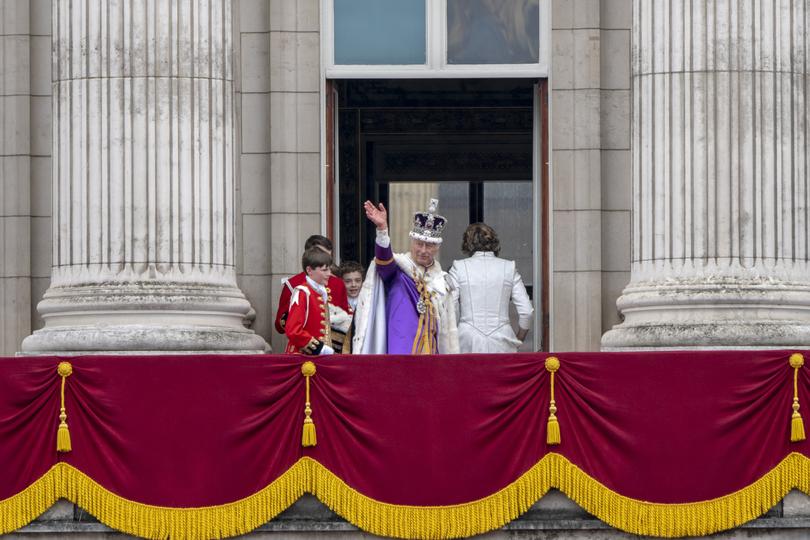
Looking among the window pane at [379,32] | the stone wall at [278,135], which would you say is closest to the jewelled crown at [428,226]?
the stone wall at [278,135]

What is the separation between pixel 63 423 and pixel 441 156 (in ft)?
42.0

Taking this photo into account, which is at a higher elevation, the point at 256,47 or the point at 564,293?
the point at 256,47

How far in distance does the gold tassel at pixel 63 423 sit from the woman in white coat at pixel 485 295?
3.85 metres

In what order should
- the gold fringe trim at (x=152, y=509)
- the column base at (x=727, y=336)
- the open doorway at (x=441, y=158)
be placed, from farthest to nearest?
Answer: the open doorway at (x=441, y=158) → the column base at (x=727, y=336) → the gold fringe trim at (x=152, y=509)

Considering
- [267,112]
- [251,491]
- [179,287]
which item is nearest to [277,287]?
[267,112]

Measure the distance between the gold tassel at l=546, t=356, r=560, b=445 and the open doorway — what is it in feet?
21.7

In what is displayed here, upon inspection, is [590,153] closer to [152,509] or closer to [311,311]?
[311,311]

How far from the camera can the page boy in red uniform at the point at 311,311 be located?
54.4 ft

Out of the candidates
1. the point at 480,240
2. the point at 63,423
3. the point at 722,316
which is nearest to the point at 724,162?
the point at 722,316

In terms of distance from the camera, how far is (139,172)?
17375 millimetres

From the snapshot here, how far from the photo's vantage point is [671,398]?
52.7 feet

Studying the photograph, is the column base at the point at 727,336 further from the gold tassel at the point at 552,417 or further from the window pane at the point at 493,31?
the window pane at the point at 493,31

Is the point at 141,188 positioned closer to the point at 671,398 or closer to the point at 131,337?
the point at 131,337

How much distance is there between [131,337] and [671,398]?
181 inches
